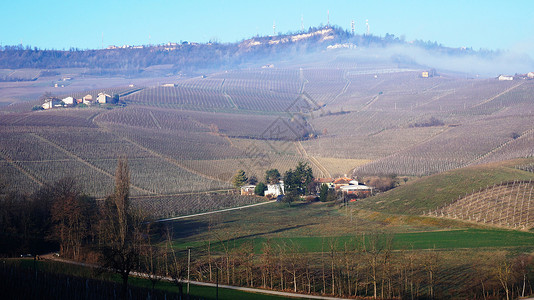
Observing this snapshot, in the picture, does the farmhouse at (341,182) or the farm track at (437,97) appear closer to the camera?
the farmhouse at (341,182)

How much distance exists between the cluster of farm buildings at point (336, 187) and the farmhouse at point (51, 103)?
60.7m

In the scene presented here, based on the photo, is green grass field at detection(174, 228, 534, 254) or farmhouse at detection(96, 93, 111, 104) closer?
green grass field at detection(174, 228, 534, 254)

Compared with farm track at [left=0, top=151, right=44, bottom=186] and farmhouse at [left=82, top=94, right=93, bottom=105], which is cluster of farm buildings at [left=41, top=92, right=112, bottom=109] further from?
farm track at [left=0, top=151, right=44, bottom=186]

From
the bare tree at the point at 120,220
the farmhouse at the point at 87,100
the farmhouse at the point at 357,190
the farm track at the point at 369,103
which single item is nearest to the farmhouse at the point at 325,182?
the farmhouse at the point at 357,190

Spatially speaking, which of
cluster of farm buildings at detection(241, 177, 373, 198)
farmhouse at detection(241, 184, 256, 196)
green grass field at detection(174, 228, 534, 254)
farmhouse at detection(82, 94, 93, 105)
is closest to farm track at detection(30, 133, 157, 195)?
farmhouse at detection(241, 184, 256, 196)

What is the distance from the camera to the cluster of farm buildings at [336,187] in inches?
2675

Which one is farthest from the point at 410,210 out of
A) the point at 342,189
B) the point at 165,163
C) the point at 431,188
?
the point at 165,163

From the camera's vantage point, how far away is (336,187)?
70.0 m

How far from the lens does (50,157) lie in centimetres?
7150

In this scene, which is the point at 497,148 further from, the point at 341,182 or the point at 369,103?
the point at 369,103

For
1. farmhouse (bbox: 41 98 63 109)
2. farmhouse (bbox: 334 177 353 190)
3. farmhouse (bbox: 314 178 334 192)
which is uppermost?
farmhouse (bbox: 41 98 63 109)

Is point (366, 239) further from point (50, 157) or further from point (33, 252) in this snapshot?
point (50, 157)

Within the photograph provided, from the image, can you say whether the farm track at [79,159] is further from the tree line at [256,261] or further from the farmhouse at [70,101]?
the farmhouse at [70,101]

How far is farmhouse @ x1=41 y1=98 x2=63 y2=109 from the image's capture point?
383ft
